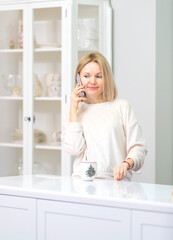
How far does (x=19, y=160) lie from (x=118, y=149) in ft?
5.05

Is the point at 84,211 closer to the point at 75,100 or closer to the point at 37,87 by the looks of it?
the point at 75,100

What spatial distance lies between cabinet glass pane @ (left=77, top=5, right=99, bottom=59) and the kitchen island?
1.77 m

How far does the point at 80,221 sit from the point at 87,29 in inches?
84.3

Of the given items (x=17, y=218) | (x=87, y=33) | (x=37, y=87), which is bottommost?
(x=17, y=218)

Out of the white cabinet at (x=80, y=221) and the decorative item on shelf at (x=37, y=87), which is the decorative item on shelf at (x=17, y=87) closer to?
the decorative item on shelf at (x=37, y=87)

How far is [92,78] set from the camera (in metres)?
2.12

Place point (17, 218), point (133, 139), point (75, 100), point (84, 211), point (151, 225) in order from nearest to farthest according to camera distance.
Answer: point (151, 225), point (84, 211), point (17, 218), point (133, 139), point (75, 100)

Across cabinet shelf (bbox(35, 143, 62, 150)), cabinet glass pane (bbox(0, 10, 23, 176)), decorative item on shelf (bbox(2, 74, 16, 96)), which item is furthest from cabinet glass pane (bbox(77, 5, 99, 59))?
cabinet shelf (bbox(35, 143, 62, 150))

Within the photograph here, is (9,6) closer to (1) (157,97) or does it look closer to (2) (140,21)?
(2) (140,21)

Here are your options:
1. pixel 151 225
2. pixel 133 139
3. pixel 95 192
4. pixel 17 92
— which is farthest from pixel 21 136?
pixel 151 225

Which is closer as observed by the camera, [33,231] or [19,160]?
[33,231]

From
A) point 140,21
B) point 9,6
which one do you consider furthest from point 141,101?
point 9,6

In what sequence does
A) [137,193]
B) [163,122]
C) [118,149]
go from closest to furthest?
[137,193]
[118,149]
[163,122]

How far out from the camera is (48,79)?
3.34 m
